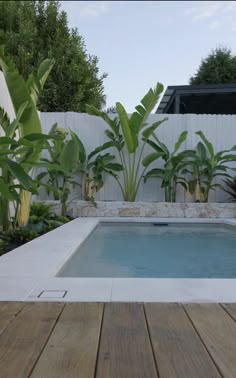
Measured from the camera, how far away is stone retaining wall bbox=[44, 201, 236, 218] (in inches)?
289

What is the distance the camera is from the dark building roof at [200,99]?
978 cm

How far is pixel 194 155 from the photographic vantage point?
752 cm

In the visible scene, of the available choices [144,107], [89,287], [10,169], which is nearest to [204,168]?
[144,107]

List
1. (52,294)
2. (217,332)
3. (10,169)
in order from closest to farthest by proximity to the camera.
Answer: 1. (217,332)
2. (52,294)
3. (10,169)

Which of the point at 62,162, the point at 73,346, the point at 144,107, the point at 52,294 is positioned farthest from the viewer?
the point at 144,107

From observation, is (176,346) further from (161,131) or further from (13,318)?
(161,131)

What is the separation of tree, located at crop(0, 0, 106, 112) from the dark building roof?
268cm

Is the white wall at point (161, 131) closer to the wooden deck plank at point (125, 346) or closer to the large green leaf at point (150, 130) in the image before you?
the large green leaf at point (150, 130)

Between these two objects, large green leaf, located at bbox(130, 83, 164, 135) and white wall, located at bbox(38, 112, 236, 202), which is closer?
large green leaf, located at bbox(130, 83, 164, 135)

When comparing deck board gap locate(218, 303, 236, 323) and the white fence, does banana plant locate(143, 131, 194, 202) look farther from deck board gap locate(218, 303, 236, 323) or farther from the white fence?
deck board gap locate(218, 303, 236, 323)

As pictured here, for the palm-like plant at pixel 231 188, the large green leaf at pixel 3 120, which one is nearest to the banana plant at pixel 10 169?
the large green leaf at pixel 3 120

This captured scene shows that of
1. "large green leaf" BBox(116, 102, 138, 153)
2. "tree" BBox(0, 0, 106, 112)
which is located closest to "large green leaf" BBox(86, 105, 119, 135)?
"large green leaf" BBox(116, 102, 138, 153)

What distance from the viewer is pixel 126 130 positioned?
723 cm

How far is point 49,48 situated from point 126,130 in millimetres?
5378
